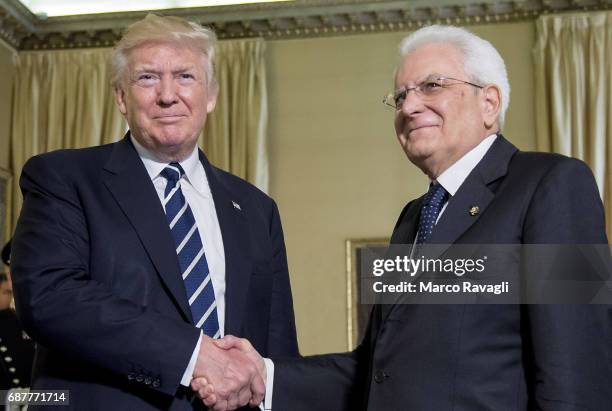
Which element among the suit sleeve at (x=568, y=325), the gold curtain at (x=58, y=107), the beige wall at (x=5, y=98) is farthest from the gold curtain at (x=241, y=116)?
the suit sleeve at (x=568, y=325)

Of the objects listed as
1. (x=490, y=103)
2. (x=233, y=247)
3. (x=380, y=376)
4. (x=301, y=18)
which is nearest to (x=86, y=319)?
(x=233, y=247)

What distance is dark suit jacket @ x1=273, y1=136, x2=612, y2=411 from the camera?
1.91 meters

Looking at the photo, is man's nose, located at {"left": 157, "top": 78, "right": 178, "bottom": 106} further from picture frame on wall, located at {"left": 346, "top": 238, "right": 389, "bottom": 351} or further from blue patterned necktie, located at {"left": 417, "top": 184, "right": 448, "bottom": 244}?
picture frame on wall, located at {"left": 346, "top": 238, "right": 389, "bottom": 351}

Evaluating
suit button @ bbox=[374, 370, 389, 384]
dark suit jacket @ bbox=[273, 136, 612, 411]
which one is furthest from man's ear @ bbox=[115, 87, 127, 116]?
suit button @ bbox=[374, 370, 389, 384]

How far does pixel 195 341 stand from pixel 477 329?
78cm

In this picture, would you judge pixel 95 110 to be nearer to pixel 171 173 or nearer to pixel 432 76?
pixel 171 173

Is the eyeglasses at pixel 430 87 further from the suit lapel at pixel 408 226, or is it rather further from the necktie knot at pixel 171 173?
the necktie knot at pixel 171 173

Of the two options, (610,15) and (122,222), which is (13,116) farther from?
(122,222)

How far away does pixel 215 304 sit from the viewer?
2.49 m

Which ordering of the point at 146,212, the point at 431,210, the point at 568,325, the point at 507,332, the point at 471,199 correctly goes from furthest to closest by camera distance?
1. the point at 146,212
2. the point at 431,210
3. the point at 471,199
4. the point at 507,332
5. the point at 568,325

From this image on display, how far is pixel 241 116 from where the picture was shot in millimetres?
8125

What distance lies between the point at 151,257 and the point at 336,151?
577cm

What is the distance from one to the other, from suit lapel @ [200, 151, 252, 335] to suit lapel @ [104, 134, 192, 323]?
0.58 feet

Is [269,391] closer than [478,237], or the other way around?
[478,237]
